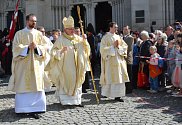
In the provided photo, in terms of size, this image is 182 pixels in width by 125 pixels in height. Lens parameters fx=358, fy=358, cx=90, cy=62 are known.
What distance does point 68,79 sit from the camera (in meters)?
8.09

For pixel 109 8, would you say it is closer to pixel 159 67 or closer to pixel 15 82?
pixel 159 67

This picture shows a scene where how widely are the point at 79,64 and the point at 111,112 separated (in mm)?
1419

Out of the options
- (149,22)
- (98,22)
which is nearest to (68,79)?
(149,22)

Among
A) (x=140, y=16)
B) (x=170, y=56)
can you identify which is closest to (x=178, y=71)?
(x=170, y=56)

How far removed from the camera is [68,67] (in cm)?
809

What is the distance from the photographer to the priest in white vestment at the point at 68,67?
805 centimetres

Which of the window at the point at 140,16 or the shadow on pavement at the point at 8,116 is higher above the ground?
the window at the point at 140,16

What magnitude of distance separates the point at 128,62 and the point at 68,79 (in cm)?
227

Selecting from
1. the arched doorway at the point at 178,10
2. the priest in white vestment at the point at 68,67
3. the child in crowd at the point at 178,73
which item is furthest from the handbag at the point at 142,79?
the arched doorway at the point at 178,10

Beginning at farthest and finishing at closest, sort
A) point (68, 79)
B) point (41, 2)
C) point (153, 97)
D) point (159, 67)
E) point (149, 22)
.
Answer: point (41, 2) < point (149, 22) < point (159, 67) < point (153, 97) < point (68, 79)

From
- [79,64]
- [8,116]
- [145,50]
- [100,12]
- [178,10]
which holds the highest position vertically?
[100,12]

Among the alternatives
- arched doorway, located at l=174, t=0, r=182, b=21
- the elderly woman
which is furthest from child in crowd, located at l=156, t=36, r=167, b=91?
arched doorway, located at l=174, t=0, r=182, b=21

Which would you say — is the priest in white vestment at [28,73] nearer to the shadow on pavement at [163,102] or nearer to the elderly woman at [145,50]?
the shadow on pavement at [163,102]

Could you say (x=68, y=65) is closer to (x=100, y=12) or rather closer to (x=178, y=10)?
(x=178, y=10)
